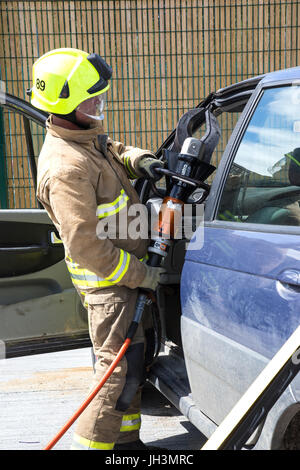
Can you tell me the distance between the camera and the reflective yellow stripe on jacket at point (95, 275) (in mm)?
2256

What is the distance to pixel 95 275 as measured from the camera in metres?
2.34

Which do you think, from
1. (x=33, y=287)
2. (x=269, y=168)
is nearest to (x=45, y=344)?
(x=33, y=287)

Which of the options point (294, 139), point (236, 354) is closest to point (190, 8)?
point (294, 139)

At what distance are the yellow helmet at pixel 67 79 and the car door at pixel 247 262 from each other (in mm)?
671

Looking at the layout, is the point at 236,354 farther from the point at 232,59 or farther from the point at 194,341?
the point at 232,59

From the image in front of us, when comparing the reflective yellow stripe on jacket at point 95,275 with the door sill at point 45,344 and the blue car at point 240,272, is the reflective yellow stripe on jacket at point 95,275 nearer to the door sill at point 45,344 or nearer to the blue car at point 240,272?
the blue car at point 240,272

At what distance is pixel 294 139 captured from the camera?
1.99 meters

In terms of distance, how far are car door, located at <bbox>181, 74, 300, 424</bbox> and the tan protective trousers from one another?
0.86 ft

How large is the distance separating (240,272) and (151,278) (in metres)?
0.56

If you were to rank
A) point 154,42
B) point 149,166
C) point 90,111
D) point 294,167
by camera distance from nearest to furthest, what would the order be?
point 294,167
point 90,111
point 149,166
point 154,42

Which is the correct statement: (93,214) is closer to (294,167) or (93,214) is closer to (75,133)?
(75,133)

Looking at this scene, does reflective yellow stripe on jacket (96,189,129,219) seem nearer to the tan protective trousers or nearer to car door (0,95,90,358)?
the tan protective trousers

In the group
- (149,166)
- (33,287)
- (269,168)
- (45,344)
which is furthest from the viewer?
(33,287)

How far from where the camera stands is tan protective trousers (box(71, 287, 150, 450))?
7.47 feet
